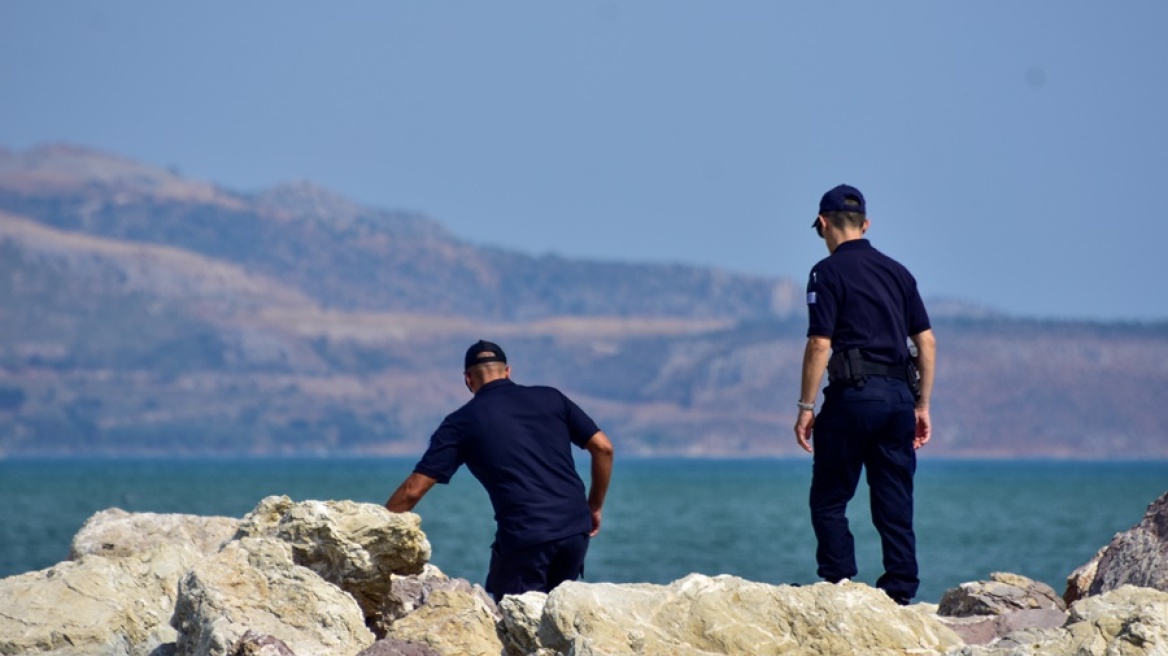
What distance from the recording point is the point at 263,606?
7230mm

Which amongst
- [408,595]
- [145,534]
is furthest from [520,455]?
[145,534]

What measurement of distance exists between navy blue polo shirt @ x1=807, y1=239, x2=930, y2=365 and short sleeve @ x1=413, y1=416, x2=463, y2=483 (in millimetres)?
1598

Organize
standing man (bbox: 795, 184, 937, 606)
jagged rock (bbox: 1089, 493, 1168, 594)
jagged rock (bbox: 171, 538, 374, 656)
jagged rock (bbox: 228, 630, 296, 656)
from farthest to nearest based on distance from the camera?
standing man (bbox: 795, 184, 937, 606) → jagged rock (bbox: 1089, 493, 1168, 594) → jagged rock (bbox: 171, 538, 374, 656) → jagged rock (bbox: 228, 630, 296, 656)

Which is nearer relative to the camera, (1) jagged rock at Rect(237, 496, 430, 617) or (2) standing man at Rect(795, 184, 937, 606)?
(1) jagged rock at Rect(237, 496, 430, 617)

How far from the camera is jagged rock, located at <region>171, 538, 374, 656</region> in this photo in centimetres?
702

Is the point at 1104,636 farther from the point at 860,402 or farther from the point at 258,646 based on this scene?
the point at 258,646

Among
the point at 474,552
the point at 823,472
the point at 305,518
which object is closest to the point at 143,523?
the point at 305,518

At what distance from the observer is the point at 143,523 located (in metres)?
9.54

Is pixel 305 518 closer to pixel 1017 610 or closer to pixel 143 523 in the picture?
pixel 143 523

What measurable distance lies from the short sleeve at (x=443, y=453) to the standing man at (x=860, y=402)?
1.49 m

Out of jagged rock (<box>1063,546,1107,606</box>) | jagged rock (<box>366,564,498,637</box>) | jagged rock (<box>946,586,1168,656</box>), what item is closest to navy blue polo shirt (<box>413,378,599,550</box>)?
jagged rock (<box>366,564,498,637</box>)

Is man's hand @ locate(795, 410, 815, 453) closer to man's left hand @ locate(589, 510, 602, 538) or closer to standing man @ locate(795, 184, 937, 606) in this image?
standing man @ locate(795, 184, 937, 606)

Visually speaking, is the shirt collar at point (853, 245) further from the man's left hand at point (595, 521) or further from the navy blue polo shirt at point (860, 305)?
the man's left hand at point (595, 521)

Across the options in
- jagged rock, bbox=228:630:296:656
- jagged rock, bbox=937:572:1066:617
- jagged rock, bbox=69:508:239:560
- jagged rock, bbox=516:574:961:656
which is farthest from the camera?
jagged rock, bbox=69:508:239:560
